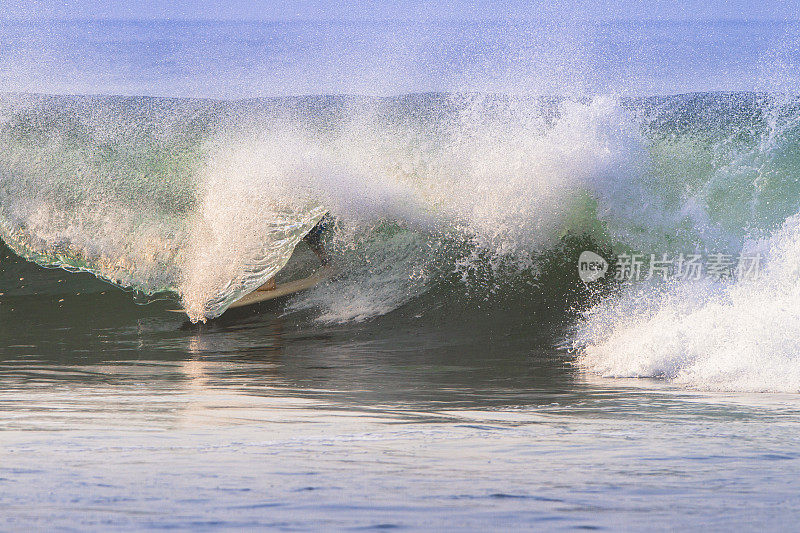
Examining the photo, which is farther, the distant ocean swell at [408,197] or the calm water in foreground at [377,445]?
the distant ocean swell at [408,197]

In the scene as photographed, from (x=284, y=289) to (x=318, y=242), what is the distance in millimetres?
520

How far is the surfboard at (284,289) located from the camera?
884cm

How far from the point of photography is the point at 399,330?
7836 millimetres

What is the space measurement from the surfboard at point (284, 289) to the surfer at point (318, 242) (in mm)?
44

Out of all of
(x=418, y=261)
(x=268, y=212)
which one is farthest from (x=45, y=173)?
(x=418, y=261)

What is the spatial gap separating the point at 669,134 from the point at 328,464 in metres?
6.63

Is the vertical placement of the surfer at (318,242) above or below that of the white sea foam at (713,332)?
above

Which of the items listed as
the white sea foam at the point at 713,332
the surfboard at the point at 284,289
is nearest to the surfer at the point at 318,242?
the surfboard at the point at 284,289

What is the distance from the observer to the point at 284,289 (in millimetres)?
8938

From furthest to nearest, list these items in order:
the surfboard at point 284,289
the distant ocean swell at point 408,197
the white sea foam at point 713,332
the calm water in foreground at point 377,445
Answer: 1. the surfboard at point 284,289
2. the distant ocean swell at point 408,197
3. the white sea foam at point 713,332
4. the calm water in foreground at point 377,445

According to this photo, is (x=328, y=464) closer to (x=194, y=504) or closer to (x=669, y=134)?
(x=194, y=504)

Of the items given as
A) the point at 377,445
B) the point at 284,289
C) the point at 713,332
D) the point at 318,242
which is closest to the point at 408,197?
the point at 318,242

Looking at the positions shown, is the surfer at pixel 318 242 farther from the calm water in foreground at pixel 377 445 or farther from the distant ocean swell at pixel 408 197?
the calm water in foreground at pixel 377 445

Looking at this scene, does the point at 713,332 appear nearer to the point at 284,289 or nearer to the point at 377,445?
the point at 377,445
